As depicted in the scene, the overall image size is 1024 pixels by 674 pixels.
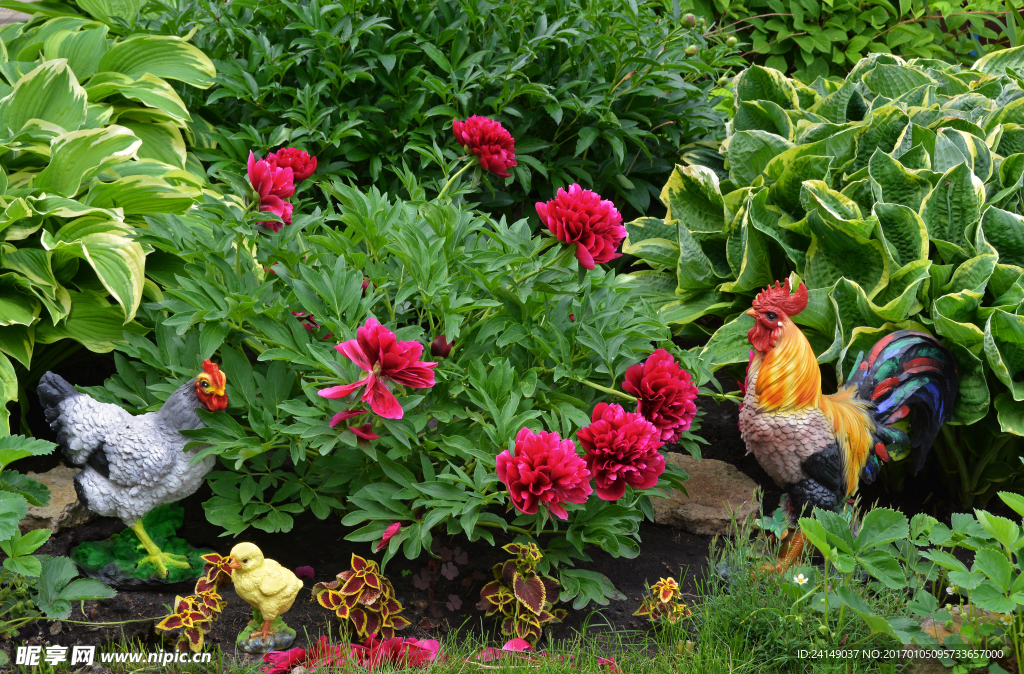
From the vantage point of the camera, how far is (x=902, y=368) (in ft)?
7.74

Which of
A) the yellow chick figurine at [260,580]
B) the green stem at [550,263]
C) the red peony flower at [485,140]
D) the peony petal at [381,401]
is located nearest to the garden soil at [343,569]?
the yellow chick figurine at [260,580]

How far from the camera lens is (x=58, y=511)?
2299mm

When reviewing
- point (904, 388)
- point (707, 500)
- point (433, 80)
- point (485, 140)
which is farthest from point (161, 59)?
point (904, 388)

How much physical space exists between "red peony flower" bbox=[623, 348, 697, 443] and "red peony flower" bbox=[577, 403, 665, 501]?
3.5 inches

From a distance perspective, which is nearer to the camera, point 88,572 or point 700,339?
point 88,572

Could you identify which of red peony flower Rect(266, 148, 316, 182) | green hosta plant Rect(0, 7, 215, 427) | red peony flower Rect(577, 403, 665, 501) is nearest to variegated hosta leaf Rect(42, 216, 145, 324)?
green hosta plant Rect(0, 7, 215, 427)

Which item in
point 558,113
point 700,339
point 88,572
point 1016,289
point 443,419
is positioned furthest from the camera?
point 700,339

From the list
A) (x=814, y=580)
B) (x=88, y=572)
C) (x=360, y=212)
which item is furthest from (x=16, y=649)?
(x=814, y=580)

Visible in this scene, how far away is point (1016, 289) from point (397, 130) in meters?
2.36

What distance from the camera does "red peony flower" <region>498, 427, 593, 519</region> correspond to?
1.71 m

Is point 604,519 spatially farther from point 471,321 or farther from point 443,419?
point 471,321

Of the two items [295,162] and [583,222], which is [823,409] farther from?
[295,162]

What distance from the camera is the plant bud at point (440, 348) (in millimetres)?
2080

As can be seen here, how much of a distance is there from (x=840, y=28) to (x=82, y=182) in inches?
180
